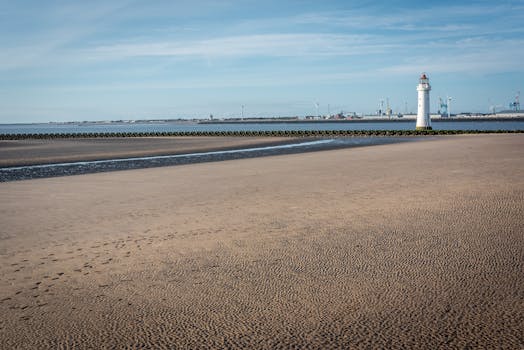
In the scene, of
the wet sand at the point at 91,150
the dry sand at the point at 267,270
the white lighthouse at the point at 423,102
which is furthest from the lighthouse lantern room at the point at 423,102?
the dry sand at the point at 267,270

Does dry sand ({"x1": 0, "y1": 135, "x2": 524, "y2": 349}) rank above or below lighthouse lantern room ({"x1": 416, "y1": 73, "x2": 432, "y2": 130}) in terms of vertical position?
below

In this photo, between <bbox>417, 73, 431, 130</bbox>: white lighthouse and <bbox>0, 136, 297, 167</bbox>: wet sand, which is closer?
<bbox>0, 136, 297, 167</bbox>: wet sand

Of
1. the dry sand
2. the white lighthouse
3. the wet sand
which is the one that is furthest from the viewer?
the white lighthouse

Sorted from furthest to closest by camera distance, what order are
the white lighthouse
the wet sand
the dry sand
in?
1. the white lighthouse
2. the wet sand
3. the dry sand

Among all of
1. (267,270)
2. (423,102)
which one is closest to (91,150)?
(267,270)

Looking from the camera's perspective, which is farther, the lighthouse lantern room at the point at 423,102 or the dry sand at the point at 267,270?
the lighthouse lantern room at the point at 423,102

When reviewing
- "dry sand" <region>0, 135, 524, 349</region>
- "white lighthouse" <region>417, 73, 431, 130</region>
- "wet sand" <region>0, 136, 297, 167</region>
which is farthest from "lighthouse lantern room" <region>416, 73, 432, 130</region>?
"dry sand" <region>0, 135, 524, 349</region>

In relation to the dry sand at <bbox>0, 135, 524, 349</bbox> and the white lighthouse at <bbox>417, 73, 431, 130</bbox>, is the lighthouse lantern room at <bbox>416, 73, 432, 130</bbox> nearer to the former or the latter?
the white lighthouse at <bbox>417, 73, 431, 130</bbox>

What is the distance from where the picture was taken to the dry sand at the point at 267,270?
13.2 feet

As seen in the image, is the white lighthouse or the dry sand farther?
the white lighthouse

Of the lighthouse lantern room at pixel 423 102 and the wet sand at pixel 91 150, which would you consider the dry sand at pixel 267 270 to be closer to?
the wet sand at pixel 91 150

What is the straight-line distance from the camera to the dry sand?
4.02 m

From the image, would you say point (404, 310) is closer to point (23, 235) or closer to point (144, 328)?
point (144, 328)

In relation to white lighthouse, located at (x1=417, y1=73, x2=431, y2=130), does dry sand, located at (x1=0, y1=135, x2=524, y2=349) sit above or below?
below
